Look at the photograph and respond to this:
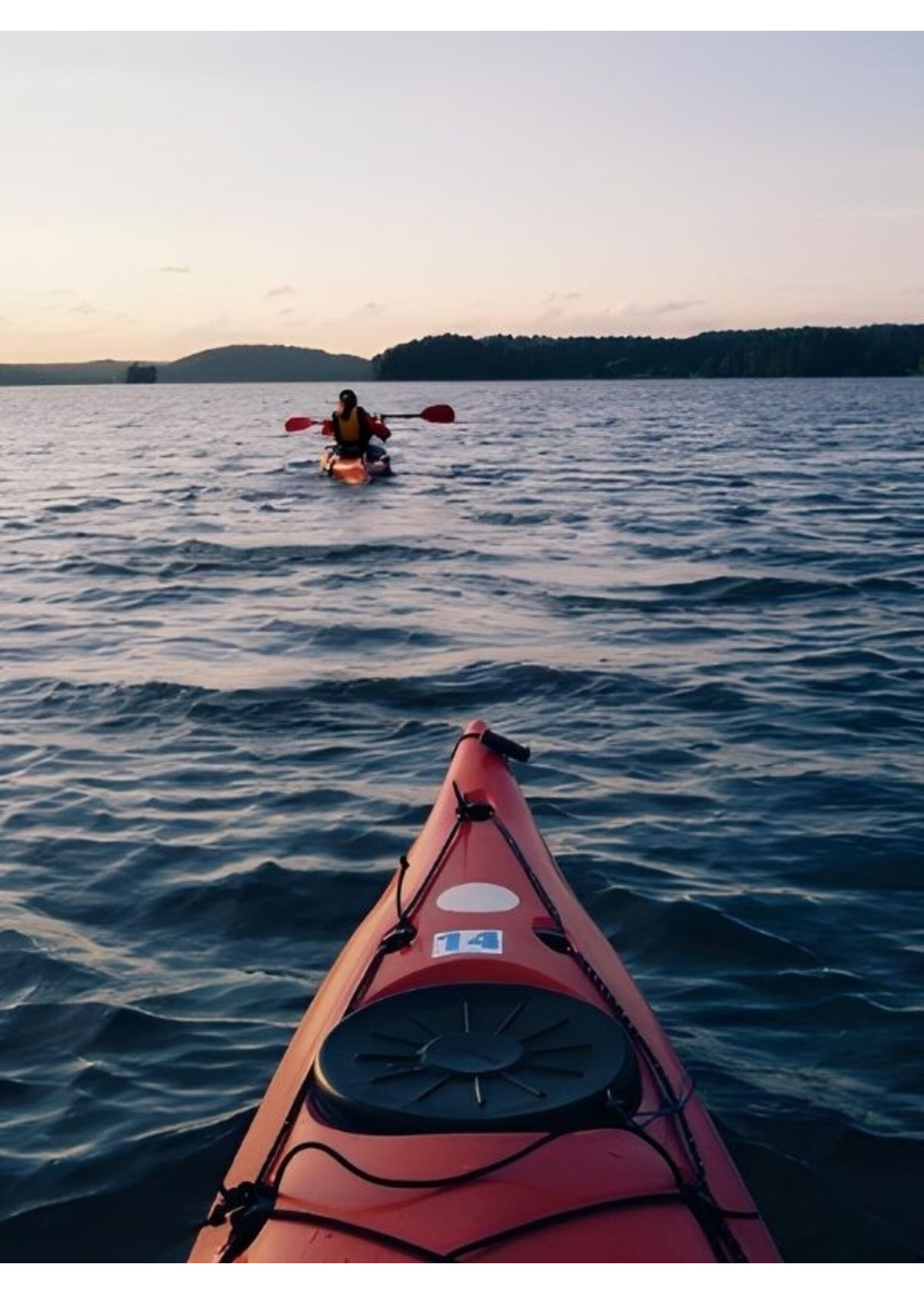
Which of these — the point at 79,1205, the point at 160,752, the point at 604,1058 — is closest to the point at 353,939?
the point at 79,1205

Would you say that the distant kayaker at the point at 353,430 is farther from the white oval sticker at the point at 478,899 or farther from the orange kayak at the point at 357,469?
the white oval sticker at the point at 478,899

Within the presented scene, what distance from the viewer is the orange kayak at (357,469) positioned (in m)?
22.8

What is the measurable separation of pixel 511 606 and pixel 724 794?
5.30 metres

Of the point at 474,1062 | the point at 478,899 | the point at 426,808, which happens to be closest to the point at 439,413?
the point at 426,808

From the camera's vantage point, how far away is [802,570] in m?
14.0

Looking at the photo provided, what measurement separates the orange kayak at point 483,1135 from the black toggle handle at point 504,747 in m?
1.63

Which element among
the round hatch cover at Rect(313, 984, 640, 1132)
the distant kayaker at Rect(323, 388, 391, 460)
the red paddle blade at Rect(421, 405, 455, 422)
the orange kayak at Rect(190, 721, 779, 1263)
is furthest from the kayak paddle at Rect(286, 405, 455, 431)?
the round hatch cover at Rect(313, 984, 640, 1132)

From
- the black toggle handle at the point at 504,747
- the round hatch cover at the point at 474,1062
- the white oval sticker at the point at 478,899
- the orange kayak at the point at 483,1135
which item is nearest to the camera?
the orange kayak at the point at 483,1135

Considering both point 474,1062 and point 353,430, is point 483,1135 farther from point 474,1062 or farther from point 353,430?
point 353,430

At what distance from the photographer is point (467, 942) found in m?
4.03

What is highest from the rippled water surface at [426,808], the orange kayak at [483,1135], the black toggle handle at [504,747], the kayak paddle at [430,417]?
the kayak paddle at [430,417]

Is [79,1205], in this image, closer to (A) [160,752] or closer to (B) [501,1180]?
(B) [501,1180]

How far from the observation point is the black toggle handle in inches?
223

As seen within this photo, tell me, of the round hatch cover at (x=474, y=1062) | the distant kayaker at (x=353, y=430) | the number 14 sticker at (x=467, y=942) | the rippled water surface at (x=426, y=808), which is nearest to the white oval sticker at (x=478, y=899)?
the number 14 sticker at (x=467, y=942)
